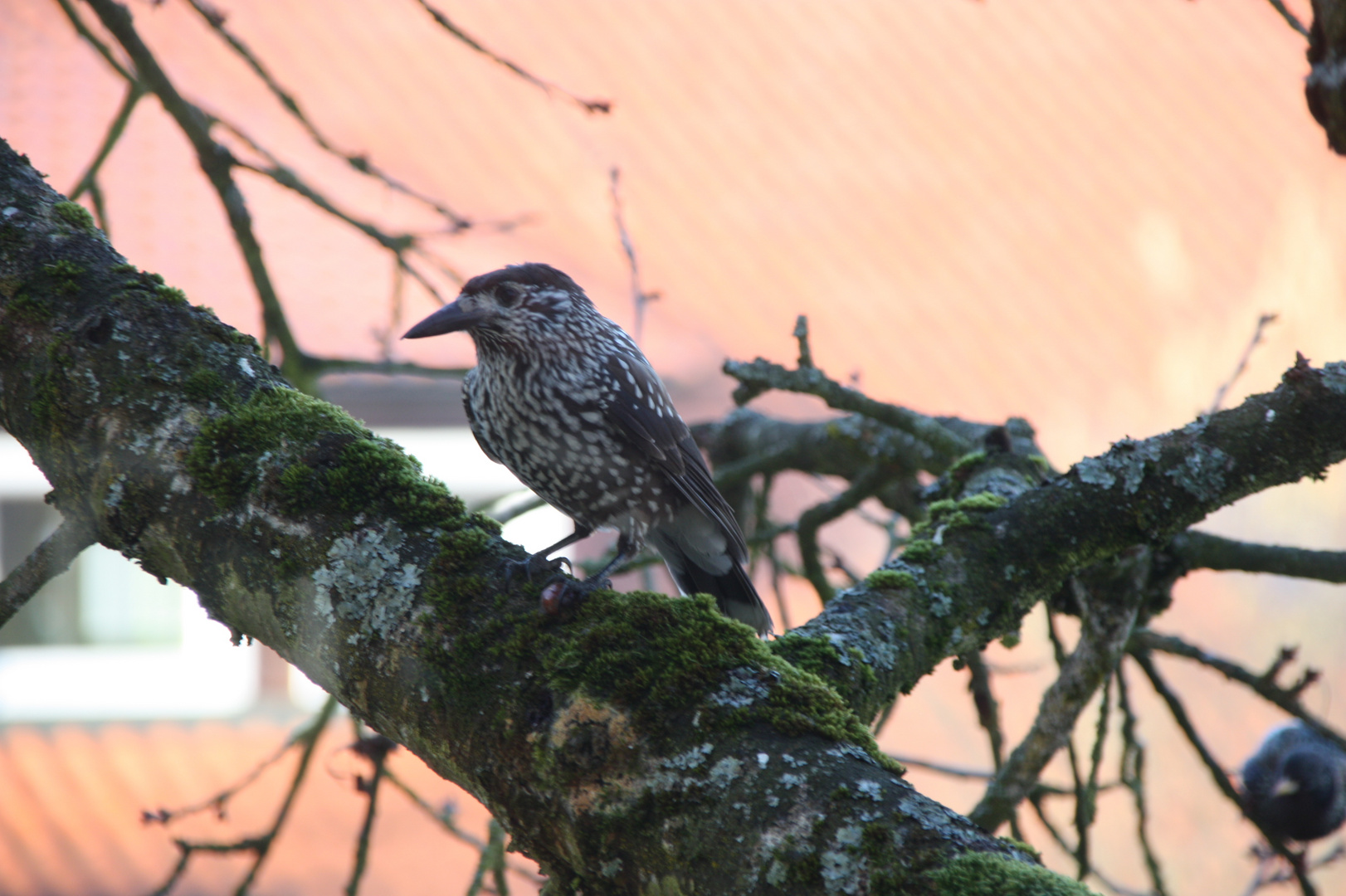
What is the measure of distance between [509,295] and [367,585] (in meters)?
1.33

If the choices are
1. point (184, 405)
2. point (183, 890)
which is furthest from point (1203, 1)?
point (183, 890)

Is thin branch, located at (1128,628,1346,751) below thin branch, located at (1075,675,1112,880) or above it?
above

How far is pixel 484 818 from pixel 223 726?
1779mm

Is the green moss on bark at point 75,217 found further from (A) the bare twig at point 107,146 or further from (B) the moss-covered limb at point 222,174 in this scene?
(A) the bare twig at point 107,146

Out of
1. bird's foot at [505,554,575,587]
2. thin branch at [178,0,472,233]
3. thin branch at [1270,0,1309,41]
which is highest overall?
thin branch at [178,0,472,233]

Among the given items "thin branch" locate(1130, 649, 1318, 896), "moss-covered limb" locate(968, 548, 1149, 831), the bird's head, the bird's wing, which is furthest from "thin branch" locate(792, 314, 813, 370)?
"thin branch" locate(1130, 649, 1318, 896)

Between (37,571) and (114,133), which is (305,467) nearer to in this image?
(37,571)

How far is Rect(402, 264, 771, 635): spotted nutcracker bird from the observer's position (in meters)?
2.66

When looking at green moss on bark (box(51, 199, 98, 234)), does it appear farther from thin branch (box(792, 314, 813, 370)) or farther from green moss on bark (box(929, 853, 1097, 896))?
green moss on bark (box(929, 853, 1097, 896))

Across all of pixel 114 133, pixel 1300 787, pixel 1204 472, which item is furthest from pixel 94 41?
pixel 1300 787

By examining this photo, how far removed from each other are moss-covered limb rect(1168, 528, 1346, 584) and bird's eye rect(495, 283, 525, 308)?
1695 millimetres

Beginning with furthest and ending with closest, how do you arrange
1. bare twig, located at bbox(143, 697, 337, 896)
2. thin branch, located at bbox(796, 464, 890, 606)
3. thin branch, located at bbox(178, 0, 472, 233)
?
thin branch, located at bbox(796, 464, 890, 606) < thin branch, located at bbox(178, 0, 472, 233) < bare twig, located at bbox(143, 697, 337, 896)

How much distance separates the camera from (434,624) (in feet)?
4.93

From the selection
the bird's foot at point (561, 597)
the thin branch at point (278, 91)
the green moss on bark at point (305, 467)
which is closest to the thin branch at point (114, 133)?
the thin branch at point (278, 91)
